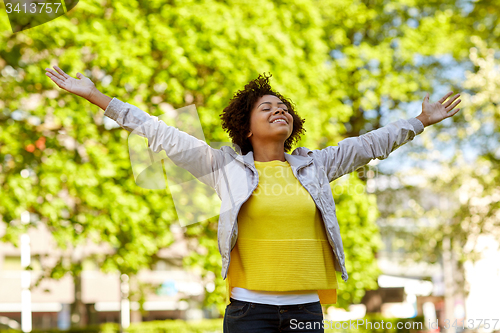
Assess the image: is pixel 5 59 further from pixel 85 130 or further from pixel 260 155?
pixel 260 155

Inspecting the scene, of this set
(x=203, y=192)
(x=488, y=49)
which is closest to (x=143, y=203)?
(x=203, y=192)

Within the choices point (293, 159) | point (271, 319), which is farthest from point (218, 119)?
point (271, 319)

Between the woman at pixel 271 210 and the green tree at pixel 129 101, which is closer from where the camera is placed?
the woman at pixel 271 210

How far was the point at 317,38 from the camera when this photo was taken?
32.2 ft

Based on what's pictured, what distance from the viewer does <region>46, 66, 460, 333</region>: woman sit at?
214 cm

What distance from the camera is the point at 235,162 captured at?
2.35 meters

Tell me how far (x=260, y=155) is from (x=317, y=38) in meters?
7.86

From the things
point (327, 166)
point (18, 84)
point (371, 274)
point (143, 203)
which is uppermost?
point (18, 84)

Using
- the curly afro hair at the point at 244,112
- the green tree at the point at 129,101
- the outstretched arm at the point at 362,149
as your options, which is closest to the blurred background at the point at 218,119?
the green tree at the point at 129,101

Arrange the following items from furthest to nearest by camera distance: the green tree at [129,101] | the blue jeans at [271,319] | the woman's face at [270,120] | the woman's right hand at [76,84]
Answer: the green tree at [129,101] < the woman's face at [270,120] < the woman's right hand at [76,84] < the blue jeans at [271,319]

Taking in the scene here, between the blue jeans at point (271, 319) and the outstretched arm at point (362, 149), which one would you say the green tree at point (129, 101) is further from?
the blue jeans at point (271, 319)

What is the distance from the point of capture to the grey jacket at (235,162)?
220 centimetres

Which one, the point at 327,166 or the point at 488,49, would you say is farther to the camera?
the point at 488,49

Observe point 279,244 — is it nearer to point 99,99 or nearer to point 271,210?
point 271,210
